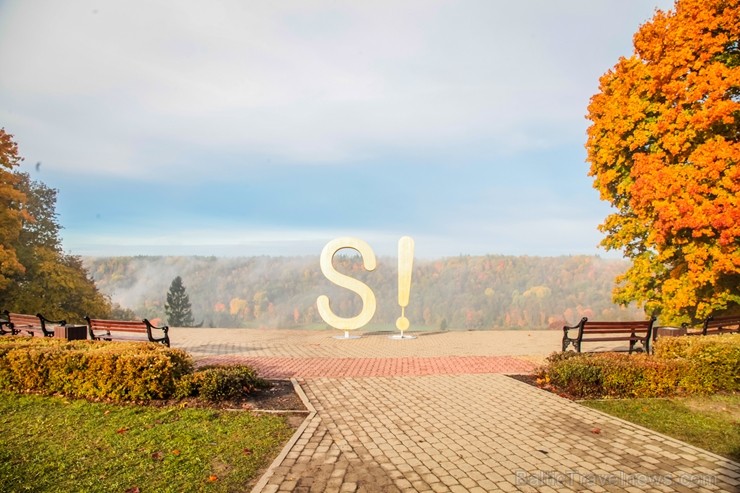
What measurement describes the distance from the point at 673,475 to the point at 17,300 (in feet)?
77.4

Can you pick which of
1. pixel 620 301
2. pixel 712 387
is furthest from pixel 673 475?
pixel 620 301

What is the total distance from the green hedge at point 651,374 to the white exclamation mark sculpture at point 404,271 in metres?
7.70

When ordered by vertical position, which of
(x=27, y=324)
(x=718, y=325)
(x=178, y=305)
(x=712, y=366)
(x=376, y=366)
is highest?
(x=718, y=325)

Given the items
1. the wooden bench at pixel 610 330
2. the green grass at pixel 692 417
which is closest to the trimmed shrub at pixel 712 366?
the green grass at pixel 692 417

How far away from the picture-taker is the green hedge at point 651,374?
298 inches

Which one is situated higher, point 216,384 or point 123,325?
point 123,325

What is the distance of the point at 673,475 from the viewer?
14.7 feet

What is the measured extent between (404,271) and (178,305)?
119ft

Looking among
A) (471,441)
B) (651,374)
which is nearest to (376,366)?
(471,441)

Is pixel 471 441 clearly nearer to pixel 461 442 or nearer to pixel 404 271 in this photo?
pixel 461 442

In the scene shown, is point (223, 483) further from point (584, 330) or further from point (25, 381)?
point (584, 330)

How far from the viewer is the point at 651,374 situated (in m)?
7.64

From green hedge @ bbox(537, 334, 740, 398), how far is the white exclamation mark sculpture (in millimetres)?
7697

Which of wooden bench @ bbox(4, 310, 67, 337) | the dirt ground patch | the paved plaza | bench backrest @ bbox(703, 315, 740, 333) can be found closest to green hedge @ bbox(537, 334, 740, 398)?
the paved plaza
